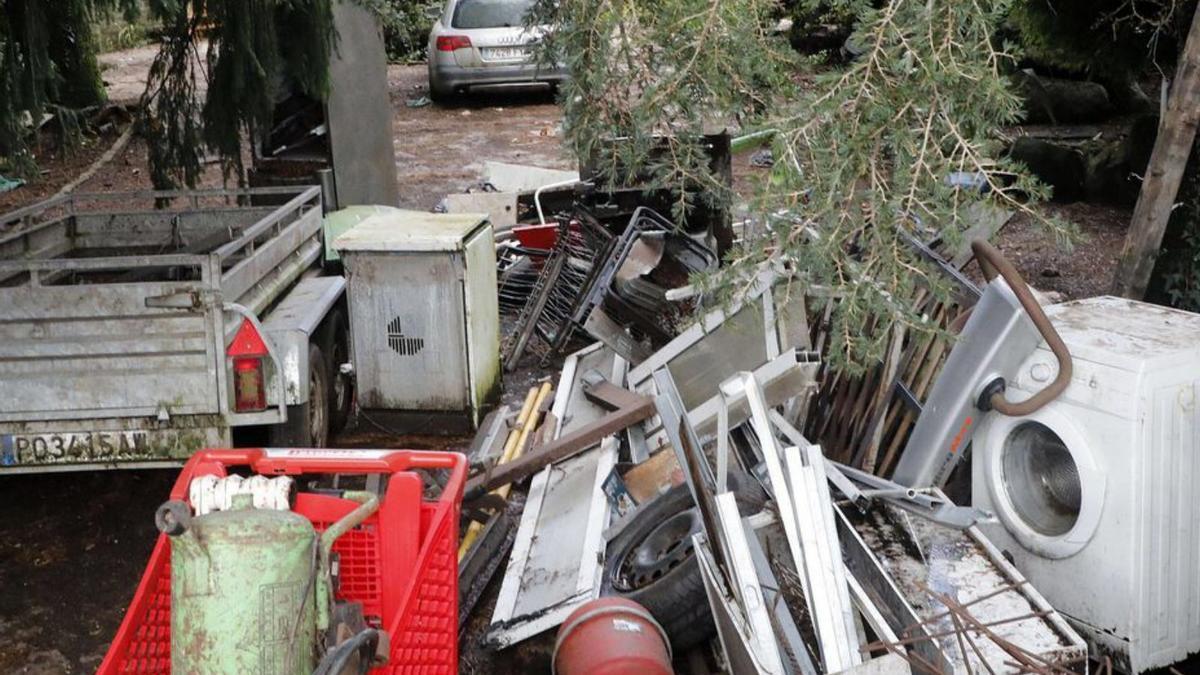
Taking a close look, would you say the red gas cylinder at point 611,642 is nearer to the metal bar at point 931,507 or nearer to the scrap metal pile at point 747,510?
the scrap metal pile at point 747,510

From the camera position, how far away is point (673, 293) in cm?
545

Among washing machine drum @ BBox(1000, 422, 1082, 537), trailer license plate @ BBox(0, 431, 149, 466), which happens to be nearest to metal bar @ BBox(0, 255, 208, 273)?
trailer license plate @ BBox(0, 431, 149, 466)

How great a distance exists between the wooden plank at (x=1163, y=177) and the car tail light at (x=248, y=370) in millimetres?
4627

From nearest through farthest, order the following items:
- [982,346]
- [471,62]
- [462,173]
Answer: [982,346] < [462,173] < [471,62]

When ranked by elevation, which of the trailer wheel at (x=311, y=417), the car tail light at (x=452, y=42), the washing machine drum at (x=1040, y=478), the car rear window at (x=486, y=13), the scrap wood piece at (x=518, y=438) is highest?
the car rear window at (x=486, y=13)

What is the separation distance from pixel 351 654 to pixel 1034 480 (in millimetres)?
2801

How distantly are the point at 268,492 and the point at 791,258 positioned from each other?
152cm

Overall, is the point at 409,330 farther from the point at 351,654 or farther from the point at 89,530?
the point at 351,654

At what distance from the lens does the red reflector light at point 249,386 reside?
529cm

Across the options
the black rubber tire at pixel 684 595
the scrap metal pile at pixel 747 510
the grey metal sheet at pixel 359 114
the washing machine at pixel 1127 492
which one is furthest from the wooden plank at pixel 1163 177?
the grey metal sheet at pixel 359 114

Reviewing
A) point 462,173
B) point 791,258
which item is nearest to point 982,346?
point 791,258

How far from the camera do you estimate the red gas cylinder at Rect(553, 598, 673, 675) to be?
3.70m

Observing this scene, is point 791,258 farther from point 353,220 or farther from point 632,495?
point 353,220

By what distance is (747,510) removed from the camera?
4.16m
